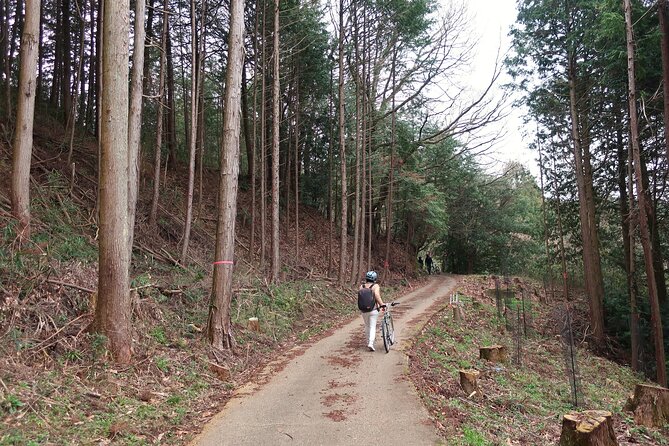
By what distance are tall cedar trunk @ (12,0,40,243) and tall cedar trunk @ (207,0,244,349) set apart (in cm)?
366

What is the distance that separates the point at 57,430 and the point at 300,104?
19.7 m

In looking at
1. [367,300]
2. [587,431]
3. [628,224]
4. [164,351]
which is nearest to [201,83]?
[367,300]

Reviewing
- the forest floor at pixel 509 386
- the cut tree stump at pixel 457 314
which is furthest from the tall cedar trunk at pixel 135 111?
the cut tree stump at pixel 457 314

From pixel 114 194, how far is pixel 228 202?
97.8 inches

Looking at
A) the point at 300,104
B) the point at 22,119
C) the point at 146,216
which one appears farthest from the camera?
the point at 300,104

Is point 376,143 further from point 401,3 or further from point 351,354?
point 351,354

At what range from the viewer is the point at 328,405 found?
221 inches

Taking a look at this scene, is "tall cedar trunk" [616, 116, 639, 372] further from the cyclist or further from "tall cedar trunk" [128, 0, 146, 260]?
"tall cedar trunk" [128, 0, 146, 260]

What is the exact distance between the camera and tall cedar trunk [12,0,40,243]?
26.4 ft

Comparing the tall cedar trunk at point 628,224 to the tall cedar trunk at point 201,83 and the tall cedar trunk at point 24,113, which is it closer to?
the tall cedar trunk at point 201,83

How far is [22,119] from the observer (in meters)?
8.08

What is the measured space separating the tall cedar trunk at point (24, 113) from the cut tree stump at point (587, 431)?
9.42 m

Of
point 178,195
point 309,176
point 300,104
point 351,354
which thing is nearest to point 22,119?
point 351,354

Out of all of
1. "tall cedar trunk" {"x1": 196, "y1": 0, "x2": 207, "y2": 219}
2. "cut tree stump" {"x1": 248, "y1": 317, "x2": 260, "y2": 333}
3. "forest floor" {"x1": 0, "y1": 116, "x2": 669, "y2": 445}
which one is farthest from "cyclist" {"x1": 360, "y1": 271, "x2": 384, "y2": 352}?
"tall cedar trunk" {"x1": 196, "y1": 0, "x2": 207, "y2": 219}
